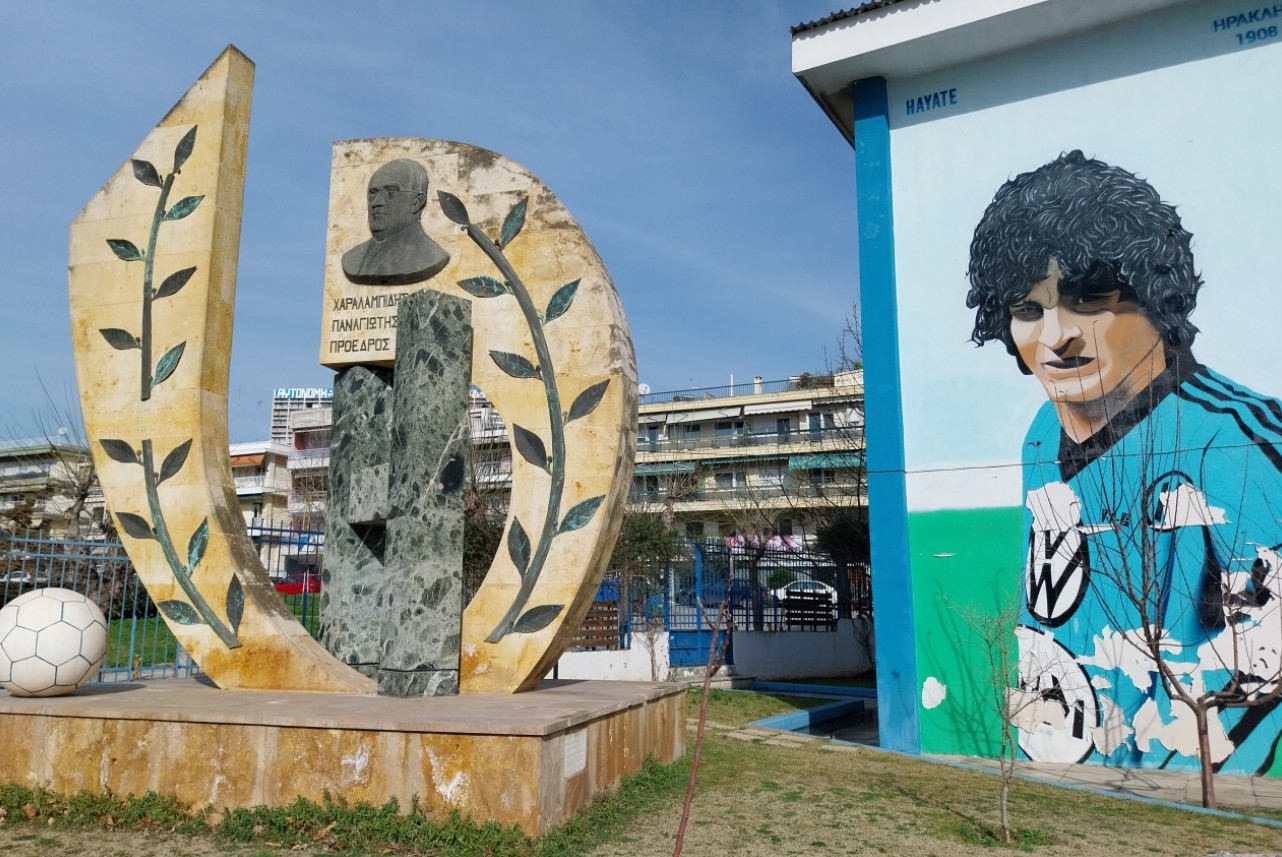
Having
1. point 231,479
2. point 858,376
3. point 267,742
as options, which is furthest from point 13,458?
point 267,742

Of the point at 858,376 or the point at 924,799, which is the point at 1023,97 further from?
the point at 858,376

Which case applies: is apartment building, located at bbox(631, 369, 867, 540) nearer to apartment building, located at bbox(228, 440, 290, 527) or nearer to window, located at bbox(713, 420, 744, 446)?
window, located at bbox(713, 420, 744, 446)

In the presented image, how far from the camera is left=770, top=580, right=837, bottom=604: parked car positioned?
1917cm

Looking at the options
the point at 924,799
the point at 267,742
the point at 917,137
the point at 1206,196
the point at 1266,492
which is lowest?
the point at 924,799

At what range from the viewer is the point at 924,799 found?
747 centimetres

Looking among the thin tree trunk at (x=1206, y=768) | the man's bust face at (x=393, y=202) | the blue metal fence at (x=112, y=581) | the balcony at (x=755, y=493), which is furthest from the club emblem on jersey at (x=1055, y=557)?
the balcony at (x=755, y=493)

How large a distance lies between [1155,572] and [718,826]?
5.23 meters

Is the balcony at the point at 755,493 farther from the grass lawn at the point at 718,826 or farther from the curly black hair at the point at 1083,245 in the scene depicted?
the grass lawn at the point at 718,826

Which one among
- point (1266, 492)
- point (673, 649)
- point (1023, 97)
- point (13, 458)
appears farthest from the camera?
point (13, 458)

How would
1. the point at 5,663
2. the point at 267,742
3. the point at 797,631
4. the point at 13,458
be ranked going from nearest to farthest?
the point at 267,742 < the point at 5,663 < the point at 797,631 < the point at 13,458

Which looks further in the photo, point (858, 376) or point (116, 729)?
point (858, 376)

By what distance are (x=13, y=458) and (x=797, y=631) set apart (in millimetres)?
39374

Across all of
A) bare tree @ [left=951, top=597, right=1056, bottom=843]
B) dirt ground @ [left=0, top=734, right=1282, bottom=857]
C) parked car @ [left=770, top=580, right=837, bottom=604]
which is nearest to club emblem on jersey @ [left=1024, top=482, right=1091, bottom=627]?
bare tree @ [left=951, top=597, right=1056, bottom=843]

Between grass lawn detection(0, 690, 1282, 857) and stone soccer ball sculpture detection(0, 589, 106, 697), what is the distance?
2.58 feet
